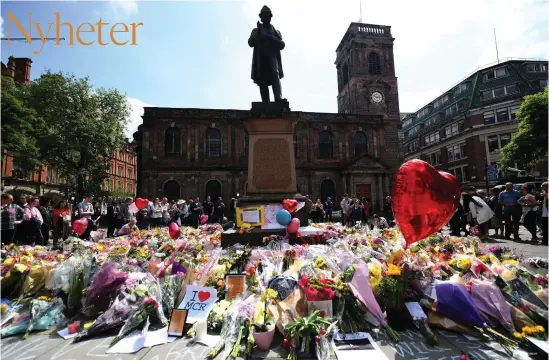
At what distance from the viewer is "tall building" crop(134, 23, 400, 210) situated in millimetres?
27594

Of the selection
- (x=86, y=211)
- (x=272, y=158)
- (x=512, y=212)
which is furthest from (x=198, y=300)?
(x=512, y=212)

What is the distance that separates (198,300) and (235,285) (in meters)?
0.45

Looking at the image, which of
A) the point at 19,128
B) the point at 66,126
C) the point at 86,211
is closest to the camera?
the point at 86,211

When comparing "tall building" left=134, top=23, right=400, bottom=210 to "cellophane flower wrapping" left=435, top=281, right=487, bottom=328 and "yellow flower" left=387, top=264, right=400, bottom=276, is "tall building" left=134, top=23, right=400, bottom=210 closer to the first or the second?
"yellow flower" left=387, top=264, right=400, bottom=276

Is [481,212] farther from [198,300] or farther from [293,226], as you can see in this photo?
[198,300]

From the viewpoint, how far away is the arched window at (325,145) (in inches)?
1210

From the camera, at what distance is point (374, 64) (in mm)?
38219

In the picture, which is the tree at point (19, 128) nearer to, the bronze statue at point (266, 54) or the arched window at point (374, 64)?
the bronze statue at point (266, 54)

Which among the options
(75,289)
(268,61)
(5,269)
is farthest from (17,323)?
(268,61)

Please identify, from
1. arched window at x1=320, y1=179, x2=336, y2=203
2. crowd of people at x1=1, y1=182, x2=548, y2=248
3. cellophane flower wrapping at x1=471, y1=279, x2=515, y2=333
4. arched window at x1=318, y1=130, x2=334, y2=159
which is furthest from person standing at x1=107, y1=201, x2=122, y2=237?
arched window at x1=318, y1=130, x2=334, y2=159

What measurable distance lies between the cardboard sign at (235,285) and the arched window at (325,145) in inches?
1096

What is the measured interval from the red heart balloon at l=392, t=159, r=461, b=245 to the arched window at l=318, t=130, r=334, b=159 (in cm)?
2743

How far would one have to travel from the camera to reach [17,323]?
3008 millimetres

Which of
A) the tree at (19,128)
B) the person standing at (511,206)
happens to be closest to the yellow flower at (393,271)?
the person standing at (511,206)
